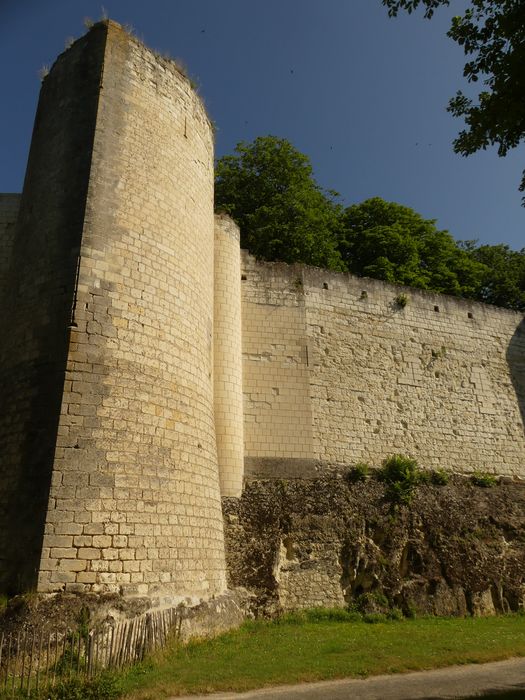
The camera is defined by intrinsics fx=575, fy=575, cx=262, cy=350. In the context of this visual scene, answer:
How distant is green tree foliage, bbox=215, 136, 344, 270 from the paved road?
49.8 feet

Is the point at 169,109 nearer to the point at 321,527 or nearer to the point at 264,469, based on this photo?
the point at 264,469

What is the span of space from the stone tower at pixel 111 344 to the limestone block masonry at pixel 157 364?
3 cm

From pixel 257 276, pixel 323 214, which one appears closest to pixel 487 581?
pixel 257 276

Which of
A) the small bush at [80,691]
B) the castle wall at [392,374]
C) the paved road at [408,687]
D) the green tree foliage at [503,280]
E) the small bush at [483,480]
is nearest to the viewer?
the small bush at [80,691]

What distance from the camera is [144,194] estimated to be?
33.7 feet

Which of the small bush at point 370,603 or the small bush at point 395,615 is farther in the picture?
the small bush at point 370,603

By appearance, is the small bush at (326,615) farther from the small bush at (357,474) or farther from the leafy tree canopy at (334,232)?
the leafy tree canopy at (334,232)

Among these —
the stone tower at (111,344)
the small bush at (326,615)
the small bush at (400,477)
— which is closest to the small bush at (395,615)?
the small bush at (326,615)

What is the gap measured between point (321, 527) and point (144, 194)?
756cm

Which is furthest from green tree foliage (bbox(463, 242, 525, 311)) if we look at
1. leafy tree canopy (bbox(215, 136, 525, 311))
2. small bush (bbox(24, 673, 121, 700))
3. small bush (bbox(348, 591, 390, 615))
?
small bush (bbox(24, 673, 121, 700))

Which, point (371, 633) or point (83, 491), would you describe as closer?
point (83, 491)

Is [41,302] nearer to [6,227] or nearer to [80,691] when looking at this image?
[6,227]

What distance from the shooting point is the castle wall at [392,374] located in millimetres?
14008

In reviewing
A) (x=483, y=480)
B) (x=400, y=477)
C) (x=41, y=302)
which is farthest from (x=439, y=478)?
(x=41, y=302)
